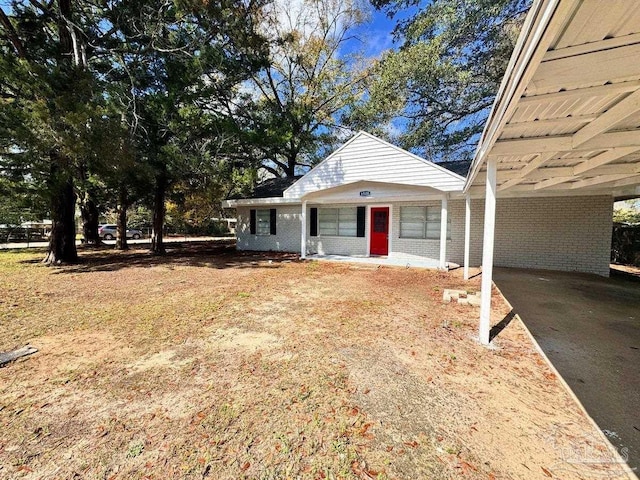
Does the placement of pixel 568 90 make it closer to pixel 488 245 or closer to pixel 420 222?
pixel 488 245

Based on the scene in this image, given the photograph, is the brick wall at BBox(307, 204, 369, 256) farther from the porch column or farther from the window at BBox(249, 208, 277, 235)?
the porch column

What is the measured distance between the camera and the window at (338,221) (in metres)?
11.9

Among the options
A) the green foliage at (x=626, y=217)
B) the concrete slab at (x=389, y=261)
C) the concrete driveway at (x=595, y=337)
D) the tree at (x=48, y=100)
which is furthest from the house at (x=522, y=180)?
the green foliage at (x=626, y=217)

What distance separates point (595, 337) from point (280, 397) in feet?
14.5

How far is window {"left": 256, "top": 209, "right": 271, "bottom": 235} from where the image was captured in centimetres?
1418

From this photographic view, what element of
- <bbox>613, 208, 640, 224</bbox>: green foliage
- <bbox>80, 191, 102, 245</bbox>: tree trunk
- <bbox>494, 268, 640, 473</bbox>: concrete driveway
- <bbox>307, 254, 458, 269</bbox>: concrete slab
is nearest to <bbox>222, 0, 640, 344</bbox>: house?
A: <bbox>307, 254, 458, 269</bbox>: concrete slab

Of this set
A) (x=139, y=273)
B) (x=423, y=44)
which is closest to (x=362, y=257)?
(x=139, y=273)

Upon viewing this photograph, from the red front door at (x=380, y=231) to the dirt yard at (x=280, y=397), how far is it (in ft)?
19.7

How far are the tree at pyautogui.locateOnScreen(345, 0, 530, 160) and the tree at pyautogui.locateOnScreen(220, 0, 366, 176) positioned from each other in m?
3.70

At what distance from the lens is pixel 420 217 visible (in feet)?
34.5

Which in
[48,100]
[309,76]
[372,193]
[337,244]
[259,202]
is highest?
[309,76]

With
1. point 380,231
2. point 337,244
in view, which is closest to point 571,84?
point 380,231

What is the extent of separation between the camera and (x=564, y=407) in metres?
2.51

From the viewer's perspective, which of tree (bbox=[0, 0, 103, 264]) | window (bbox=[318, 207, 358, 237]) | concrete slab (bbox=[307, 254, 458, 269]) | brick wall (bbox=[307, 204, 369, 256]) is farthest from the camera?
window (bbox=[318, 207, 358, 237])
